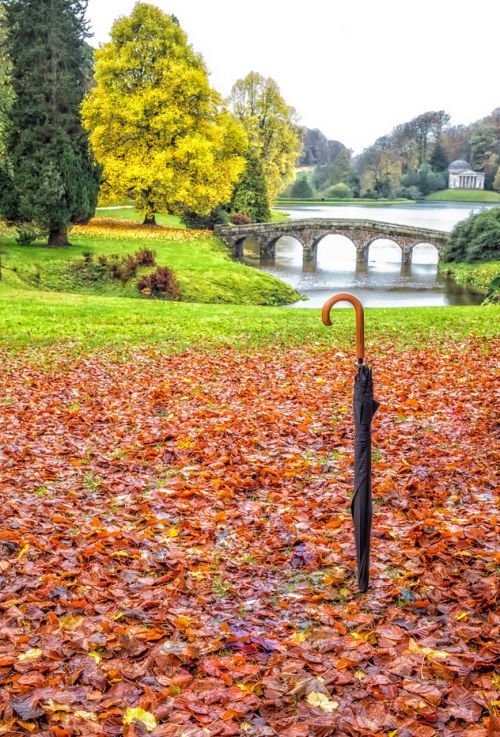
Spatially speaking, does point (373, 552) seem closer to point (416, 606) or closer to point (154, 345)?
point (416, 606)

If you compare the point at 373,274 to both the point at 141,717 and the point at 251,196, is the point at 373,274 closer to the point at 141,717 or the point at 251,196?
the point at 251,196

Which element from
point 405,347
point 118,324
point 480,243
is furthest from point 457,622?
point 480,243

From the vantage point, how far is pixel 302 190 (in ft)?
355

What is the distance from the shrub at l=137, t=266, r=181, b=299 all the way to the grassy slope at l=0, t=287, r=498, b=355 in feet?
31.2

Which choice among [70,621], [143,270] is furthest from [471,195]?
[70,621]

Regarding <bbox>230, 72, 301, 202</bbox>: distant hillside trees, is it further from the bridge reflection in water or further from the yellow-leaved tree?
the yellow-leaved tree

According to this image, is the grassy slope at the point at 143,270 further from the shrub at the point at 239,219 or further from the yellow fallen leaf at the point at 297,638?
the yellow fallen leaf at the point at 297,638

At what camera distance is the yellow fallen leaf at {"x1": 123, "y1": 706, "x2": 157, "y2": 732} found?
11.5ft

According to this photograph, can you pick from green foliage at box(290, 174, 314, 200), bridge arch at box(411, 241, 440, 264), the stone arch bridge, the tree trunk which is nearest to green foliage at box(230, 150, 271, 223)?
the stone arch bridge

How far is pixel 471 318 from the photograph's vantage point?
18531mm

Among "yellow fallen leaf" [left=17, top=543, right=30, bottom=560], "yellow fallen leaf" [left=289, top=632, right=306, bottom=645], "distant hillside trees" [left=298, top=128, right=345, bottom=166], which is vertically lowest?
"yellow fallen leaf" [left=289, top=632, right=306, bottom=645]

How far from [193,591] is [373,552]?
1556mm

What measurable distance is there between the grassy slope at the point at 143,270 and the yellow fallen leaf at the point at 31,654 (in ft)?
81.2

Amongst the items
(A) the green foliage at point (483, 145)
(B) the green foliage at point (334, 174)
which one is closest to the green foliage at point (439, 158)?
(A) the green foliage at point (483, 145)
